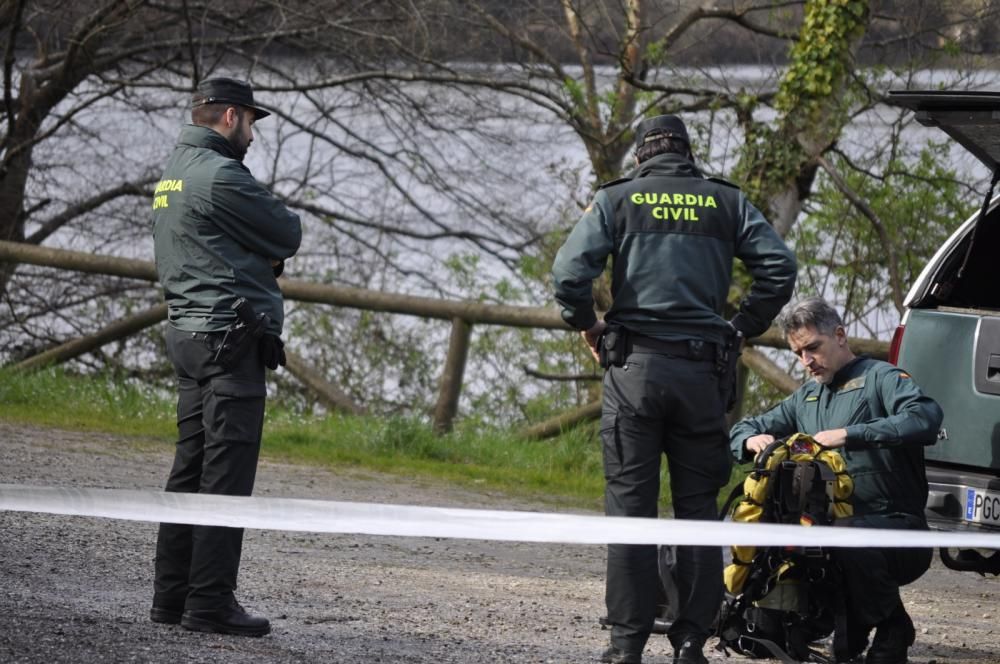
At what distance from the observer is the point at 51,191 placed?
12.8m

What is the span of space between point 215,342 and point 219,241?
351 mm

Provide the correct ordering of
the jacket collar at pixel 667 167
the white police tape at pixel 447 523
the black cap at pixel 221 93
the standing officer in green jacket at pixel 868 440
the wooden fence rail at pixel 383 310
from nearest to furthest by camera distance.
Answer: the white police tape at pixel 447 523, the standing officer in green jacket at pixel 868 440, the jacket collar at pixel 667 167, the black cap at pixel 221 93, the wooden fence rail at pixel 383 310

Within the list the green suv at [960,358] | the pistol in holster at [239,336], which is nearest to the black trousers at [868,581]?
the green suv at [960,358]

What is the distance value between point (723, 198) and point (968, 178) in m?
6.08

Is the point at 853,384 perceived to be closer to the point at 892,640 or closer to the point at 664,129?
the point at 892,640

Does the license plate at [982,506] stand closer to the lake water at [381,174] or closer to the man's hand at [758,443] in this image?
the man's hand at [758,443]

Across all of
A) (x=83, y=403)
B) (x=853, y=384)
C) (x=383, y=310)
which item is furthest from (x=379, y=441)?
(x=853, y=384)

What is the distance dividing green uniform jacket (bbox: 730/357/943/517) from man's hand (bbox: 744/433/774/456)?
50mm

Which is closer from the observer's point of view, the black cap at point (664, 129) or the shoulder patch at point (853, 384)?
the black cap at point (664, 129)

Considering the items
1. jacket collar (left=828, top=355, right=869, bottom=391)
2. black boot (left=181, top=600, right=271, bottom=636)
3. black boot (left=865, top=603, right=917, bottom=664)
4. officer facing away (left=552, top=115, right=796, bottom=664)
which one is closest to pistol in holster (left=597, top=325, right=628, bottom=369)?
officer facing away (left=552, top=115, right=796, bottom=664)

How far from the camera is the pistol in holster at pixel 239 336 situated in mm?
4895

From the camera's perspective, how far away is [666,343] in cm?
485

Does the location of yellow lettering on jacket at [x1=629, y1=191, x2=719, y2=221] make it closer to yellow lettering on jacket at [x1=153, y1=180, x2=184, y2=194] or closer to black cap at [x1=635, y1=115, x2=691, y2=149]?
black cap at [x1=635, y1=115, x2=691, y2=149]

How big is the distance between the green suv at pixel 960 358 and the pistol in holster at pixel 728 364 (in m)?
1.34
